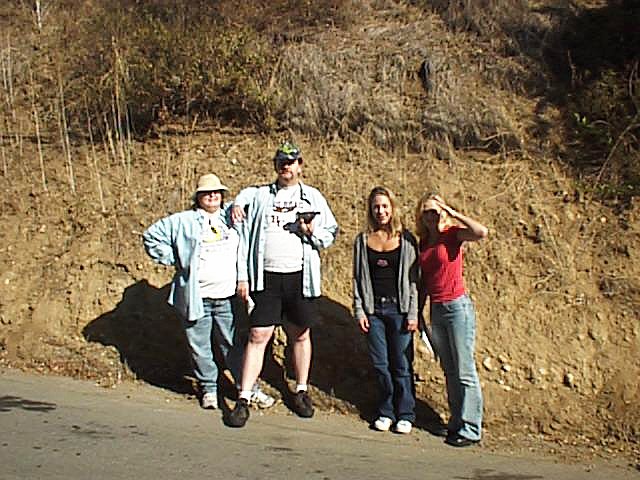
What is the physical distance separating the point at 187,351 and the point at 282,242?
1910 millimetres

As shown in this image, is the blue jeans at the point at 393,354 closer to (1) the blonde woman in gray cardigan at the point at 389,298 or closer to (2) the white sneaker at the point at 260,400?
(1) the blonde woman in gray cardigan at the point at 389,298

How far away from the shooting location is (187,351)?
8078 millimetres

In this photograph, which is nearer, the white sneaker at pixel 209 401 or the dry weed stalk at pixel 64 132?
the white sneaker at pixel 209 401

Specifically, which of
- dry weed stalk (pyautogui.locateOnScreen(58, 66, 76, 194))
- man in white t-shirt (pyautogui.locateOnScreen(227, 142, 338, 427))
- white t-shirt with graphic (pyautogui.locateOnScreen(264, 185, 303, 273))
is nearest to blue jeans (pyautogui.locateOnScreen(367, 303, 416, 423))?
man in white t-shirt (pyautogui.locateOnScreen(227, 142, 338, 427))

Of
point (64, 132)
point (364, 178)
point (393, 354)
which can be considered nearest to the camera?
point (393, 354)

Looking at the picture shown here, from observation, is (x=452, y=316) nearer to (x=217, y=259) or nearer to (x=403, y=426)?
(x=403, y=426)

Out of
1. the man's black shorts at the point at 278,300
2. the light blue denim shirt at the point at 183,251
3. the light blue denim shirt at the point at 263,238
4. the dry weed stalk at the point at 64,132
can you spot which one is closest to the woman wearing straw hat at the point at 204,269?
the light blue denim shirt at the point at 183,251

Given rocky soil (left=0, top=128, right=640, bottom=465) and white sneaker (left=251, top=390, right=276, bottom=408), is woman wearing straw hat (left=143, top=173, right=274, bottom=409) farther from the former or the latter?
rocky soil (left=0, top=128, right=640, bottom=465)

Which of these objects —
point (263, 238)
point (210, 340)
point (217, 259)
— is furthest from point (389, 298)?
point (210, 340)

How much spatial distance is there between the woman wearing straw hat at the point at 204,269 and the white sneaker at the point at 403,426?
1.15m

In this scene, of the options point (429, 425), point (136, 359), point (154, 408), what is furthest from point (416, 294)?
point (136, 359)

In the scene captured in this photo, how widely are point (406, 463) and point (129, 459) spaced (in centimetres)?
183

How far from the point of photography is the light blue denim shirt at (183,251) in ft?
22.7

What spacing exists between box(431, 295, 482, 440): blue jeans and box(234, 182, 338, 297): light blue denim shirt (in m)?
0.97
